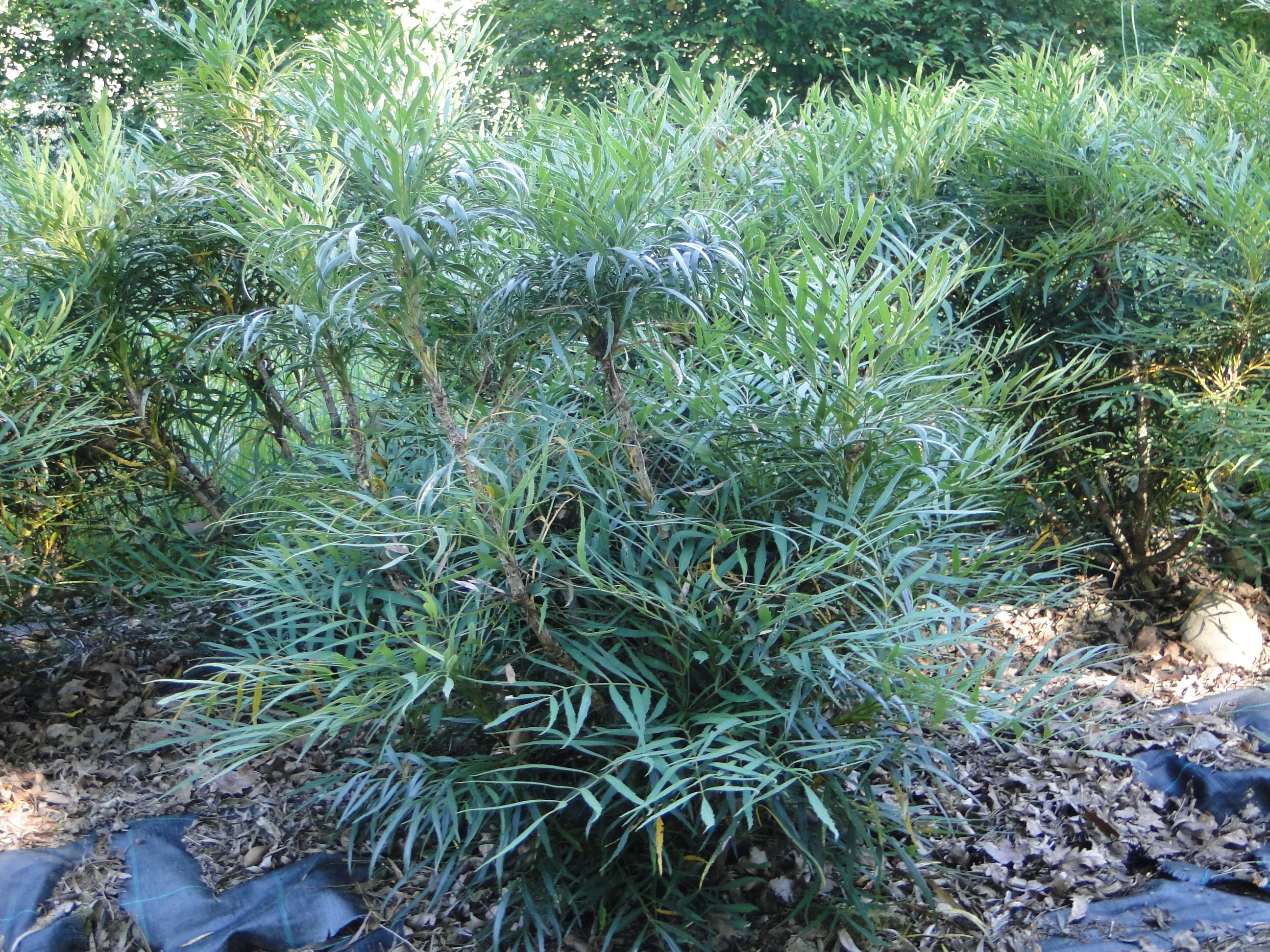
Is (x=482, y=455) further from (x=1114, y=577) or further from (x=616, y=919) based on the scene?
(x=1114, y=577)

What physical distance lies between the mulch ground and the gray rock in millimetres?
40

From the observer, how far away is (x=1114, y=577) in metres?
2.96

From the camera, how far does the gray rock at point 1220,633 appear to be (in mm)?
2840

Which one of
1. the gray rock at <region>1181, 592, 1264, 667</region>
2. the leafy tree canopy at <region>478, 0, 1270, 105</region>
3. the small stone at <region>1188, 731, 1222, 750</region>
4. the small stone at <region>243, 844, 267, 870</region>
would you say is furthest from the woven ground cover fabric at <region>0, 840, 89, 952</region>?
the leafy tree canopy at <region>478, 0, 1270, 105</region>

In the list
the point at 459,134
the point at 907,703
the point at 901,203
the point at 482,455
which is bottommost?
the point at 907,703

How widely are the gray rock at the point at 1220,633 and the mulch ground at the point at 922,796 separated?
40mm

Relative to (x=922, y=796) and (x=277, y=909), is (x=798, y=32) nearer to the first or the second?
(x=922, y=796)

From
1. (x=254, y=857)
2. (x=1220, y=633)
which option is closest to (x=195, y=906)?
(x=254, y=857)

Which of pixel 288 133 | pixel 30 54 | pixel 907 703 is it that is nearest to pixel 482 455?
pixel 907 703

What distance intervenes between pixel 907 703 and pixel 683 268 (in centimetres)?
70

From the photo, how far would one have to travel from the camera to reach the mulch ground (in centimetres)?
191

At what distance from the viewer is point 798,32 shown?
8.66 metres

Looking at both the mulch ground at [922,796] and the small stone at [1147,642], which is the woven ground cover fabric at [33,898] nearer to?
the mulch ground at [922,796]

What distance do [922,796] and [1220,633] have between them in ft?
4.04
